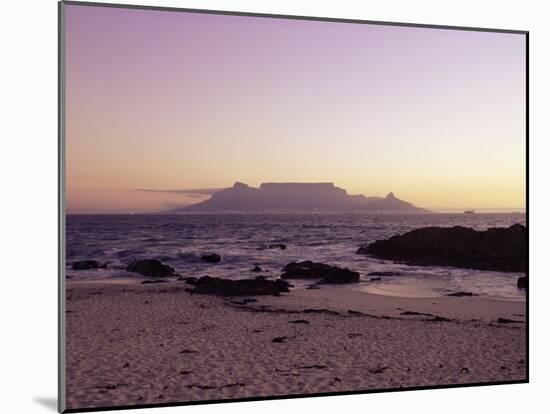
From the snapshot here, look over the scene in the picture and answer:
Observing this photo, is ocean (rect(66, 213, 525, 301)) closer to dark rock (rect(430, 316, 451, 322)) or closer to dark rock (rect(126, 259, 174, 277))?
dark rock (rect(126, 259, 174, 277))

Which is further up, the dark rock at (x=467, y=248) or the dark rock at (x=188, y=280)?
the dark rock at (x=467, y=248)

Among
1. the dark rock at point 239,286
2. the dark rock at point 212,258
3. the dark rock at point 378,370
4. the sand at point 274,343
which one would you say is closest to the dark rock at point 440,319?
the sand at point 274,343

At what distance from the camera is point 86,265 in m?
6.29

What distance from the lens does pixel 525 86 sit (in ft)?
22.3

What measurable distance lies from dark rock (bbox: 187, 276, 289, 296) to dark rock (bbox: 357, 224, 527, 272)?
110cm

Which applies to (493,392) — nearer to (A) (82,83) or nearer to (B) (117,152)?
(B) (117,152)

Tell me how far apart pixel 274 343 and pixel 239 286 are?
58cm

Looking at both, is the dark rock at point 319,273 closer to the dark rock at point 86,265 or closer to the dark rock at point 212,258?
the dark rock at point 212,258

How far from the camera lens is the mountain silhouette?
21.5ft

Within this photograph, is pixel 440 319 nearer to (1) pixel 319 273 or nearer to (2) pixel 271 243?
(1) pixel 319 273

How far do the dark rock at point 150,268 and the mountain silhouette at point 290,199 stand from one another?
0.54 m

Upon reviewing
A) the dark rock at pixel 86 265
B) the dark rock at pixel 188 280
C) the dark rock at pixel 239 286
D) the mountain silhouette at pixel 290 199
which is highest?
the mountain silhouette at pixel 290 199

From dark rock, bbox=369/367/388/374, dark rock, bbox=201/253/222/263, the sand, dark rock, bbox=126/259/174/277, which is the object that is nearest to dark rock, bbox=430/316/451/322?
the sand

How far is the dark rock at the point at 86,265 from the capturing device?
623 centimetres
